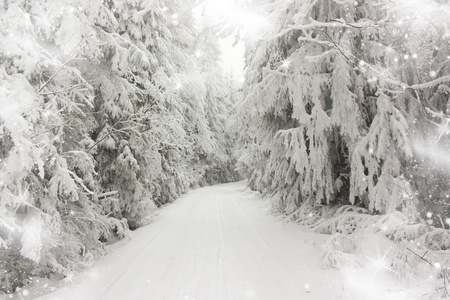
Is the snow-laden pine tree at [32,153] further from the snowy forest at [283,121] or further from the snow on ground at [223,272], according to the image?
the snow on ground at [223,272]

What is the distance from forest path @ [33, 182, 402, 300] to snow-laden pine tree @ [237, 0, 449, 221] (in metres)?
1.76

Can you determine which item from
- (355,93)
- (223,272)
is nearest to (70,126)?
(223,272)

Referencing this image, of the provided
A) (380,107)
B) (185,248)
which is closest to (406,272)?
(380,107)

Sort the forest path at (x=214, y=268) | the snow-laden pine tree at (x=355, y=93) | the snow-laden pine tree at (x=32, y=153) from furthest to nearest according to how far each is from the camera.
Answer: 1. the snow-laden pine tree at (x=355, y=93)
2. the forest path at (x=214, y=268)
3. the snow-laden pine tree at (x=32, y=153)

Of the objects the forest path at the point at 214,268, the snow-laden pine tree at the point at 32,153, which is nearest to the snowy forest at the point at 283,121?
the snow-laden pine tree at the point at 32,153

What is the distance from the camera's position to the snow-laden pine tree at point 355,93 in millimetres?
5406

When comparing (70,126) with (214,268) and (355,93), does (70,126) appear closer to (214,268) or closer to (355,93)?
(214,268)

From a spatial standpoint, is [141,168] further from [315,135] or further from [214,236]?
[315,135]

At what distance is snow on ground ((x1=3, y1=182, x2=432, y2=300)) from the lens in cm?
418

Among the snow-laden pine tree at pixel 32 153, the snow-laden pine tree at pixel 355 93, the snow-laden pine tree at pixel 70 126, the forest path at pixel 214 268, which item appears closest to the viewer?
the snow-laden pine tree at pixel 32 153

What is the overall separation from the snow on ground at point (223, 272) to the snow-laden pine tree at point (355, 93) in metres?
1.71

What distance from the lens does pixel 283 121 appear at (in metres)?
8.05

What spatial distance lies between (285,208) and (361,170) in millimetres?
3732

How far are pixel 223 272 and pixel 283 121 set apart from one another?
455 centimetres
